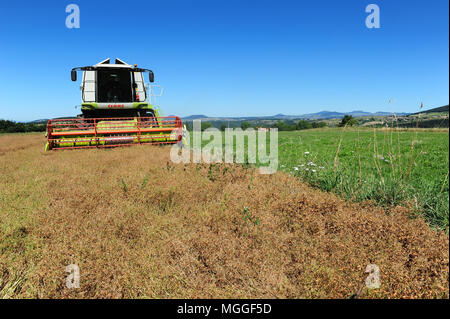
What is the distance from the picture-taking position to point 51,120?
8.18 meters

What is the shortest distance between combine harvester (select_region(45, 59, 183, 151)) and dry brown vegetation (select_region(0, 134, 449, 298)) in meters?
5.05

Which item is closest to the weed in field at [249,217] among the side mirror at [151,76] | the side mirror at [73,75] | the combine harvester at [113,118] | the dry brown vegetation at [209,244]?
the dry brown vegetation at [209,244]

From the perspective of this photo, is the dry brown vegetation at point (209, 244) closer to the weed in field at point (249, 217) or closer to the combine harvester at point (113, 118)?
the weed in field at point (249, 217)

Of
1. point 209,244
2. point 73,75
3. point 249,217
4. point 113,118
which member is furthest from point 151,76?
point 209,244

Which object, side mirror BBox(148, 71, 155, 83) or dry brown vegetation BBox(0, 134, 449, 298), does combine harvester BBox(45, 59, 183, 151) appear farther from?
dry brown vegetation BBox(0, 134, 449, 298)

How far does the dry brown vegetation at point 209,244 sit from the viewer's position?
1829 mm

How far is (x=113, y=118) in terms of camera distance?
9.12 m

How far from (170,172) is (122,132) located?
16.9ft

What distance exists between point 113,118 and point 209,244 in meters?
8.47

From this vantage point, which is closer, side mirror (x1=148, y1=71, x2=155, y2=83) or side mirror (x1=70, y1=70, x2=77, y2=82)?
side mirror (x1=70, y1=70, x2=77, y2=82)

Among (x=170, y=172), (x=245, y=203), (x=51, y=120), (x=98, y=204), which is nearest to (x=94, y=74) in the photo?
(x=51, y=120)

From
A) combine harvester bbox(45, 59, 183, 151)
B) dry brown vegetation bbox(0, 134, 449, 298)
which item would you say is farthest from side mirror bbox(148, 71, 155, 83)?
dry brown vegetation bbox(0, 134, 449, 298)

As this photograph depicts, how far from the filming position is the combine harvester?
856cm
